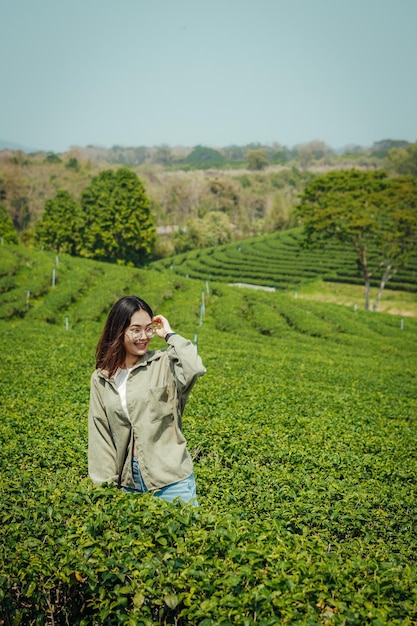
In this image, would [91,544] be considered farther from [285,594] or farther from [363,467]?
[363,467]

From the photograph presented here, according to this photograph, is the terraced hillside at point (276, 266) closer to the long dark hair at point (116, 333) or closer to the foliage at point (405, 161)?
the long dark hair at point (116, 333)

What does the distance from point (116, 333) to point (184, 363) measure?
0.60 m

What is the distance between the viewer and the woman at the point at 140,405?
4238 mm

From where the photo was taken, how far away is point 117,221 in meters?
59.1

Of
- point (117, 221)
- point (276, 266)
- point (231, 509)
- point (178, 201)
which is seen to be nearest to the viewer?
point (231, 509)

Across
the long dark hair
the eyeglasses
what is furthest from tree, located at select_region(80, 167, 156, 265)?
the eyeglasses

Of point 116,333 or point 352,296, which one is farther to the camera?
point 352,296

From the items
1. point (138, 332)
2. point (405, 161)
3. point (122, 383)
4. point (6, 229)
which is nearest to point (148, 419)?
point (122, 383)

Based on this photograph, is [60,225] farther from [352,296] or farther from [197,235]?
[352,296]

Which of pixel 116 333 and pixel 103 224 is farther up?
pixel 116 333

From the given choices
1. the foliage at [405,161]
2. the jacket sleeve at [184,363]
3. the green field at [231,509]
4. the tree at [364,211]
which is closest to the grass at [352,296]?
the tree at [364,211]

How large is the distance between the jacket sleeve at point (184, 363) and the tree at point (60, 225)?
2264 inches

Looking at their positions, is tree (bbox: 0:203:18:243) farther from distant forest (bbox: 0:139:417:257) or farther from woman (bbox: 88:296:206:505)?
woman (bbox: 88:296:206:505)

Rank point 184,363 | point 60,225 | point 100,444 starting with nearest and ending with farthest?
point 184,363
point 100,444
point 60,225
